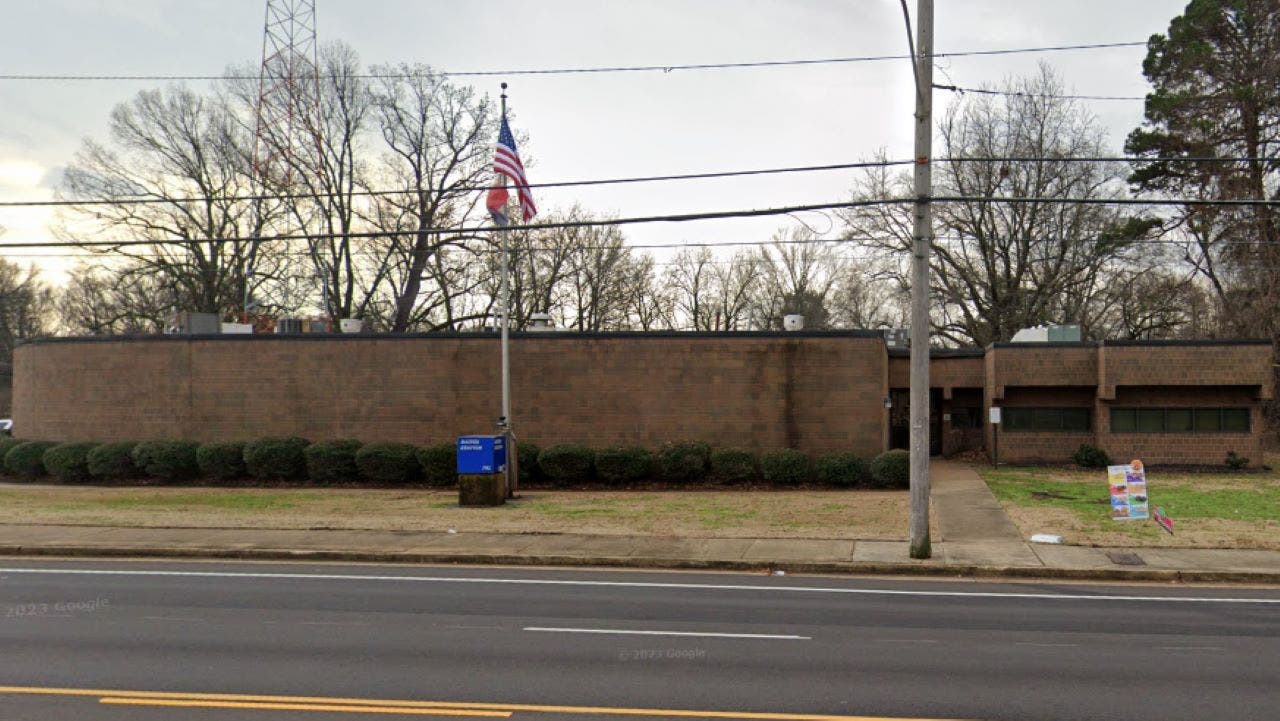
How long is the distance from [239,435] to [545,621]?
20.0 meters

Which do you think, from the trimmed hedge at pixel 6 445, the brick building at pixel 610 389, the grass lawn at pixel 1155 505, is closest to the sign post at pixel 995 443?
the brick building at pixel 610 389

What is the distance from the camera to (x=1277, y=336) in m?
37.2

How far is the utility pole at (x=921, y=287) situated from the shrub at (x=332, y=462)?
Answer: 1622cm

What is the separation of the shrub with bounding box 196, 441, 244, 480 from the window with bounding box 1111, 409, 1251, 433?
2696 centimetres

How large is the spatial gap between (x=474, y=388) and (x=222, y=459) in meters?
7.19

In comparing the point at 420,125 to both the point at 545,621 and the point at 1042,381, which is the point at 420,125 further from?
the point at 545,621

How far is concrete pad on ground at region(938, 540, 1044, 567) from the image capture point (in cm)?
1341

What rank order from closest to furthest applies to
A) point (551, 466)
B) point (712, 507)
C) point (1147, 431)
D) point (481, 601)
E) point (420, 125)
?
point (481, 601)
point (712, 507)
point (551, 466)
point (1147, 431)
point (420, 125)

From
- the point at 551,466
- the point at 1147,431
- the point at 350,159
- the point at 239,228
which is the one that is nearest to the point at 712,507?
the point at 551,466

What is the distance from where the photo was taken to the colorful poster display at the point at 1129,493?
16797 millimetres

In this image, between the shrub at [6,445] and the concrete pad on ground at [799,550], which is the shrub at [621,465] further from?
the shrub at [6,445]

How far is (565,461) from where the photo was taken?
23.8 meters

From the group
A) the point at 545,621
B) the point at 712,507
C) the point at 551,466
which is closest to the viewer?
the point at 545,621

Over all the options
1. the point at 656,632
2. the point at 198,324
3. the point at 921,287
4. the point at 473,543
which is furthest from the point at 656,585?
the point at 198,324
